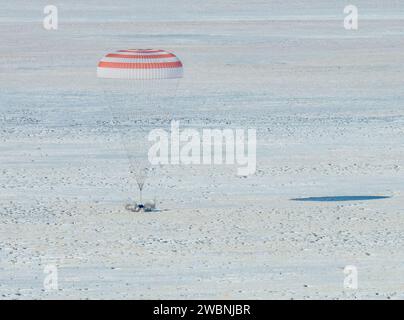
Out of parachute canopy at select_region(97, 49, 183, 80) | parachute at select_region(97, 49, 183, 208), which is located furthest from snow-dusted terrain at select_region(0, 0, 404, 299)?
parachute canopy at select_region(97, 49, 183, 80)

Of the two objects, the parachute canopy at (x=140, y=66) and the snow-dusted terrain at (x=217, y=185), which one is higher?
the parachute canopy at (x=140, y=66)

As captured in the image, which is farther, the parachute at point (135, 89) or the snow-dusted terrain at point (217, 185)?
the parachute at point (135, 89)

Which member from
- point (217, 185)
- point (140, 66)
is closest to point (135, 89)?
point (217, 185)

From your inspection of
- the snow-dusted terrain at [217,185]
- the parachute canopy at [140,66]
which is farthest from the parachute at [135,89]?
the snow-dusted terrain at [217,185]

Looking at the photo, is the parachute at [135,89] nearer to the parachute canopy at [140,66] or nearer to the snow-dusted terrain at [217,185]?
the parachute canopy at [140,66]

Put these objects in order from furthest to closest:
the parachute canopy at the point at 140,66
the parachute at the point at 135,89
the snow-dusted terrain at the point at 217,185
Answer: the parachute at the point at 135,89 < the parachute canopy at the point at 140,66 < the snow-dusted terrain at the point at 217,185

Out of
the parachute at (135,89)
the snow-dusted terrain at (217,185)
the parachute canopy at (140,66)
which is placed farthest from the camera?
the parachute at (135,89)

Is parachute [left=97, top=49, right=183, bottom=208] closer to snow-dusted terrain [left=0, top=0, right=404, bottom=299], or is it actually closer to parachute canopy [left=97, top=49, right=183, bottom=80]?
parachute canopy [left=97, top=49, right=183, bottom=80]
